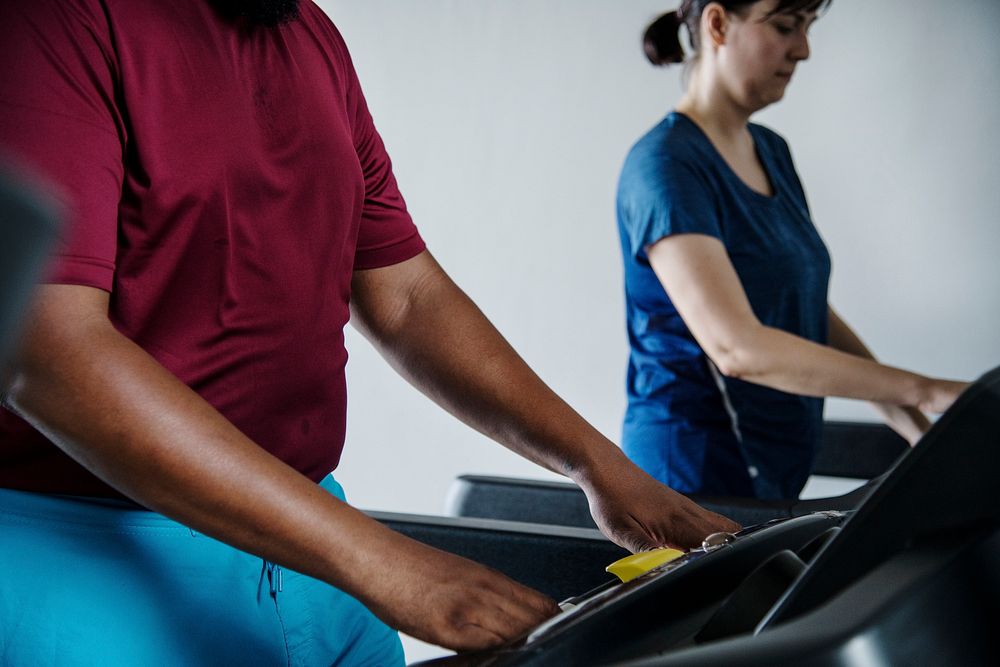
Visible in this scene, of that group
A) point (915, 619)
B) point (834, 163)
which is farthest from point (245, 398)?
point (834, 163)

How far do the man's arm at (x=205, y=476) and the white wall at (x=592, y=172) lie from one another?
6.10 feet

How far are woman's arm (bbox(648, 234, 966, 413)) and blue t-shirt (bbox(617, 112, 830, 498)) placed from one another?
2.6 inches

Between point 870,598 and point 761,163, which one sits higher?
point 761,163

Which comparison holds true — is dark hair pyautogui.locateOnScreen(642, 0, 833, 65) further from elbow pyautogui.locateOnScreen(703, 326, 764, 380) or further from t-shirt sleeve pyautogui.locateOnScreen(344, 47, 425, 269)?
t-shirt sleeve pyautogui.locateOnScreen(344, 47, 425, 269)

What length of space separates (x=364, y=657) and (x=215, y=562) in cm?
17

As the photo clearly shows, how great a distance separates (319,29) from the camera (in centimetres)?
94

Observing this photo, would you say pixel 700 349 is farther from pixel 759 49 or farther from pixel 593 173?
pixel 593 173

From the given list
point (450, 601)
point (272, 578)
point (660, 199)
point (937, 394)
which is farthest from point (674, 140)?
point (450, 601)

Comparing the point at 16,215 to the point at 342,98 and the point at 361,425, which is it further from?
the point at 361,425

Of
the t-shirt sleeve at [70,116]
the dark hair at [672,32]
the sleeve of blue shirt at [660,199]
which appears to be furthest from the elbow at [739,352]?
the t-shirt sleeve at [70,116]

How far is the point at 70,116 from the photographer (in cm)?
64

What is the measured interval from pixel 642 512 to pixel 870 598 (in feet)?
1.28

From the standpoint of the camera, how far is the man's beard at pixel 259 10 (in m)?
0.80

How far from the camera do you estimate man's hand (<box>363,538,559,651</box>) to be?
56 cm
